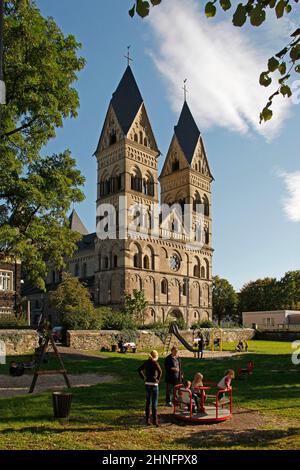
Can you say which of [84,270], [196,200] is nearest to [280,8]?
[196,200]

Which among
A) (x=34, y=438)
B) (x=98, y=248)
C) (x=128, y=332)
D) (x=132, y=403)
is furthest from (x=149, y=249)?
(x=34, y=438)

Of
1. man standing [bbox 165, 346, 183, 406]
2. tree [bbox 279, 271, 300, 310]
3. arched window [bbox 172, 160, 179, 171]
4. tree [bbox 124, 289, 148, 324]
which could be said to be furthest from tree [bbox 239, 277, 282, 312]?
man standing [bbox 165, 346, 183, 406]

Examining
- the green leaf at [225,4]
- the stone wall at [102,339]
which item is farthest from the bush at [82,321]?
the green leaf at [225,4]

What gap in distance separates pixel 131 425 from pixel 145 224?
56580 mm

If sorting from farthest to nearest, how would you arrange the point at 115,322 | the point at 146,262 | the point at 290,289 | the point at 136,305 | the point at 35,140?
the point at 290,289, the point at 146,262, the point at 136,305, the point at 115,322, the point at 35,140

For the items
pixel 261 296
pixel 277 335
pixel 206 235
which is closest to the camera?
pixel 277 335

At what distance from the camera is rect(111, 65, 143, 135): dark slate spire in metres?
67.8

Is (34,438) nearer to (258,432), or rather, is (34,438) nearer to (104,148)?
(258,432)

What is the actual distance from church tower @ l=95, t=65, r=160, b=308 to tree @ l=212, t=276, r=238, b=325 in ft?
105

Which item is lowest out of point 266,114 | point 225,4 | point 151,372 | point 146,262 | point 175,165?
point 151,372

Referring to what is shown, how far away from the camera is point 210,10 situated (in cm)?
512

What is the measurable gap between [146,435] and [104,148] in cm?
6316

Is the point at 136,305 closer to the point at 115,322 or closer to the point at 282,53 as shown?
the point at 115,322

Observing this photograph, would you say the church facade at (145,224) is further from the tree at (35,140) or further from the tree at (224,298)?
the tree at (35,140)
